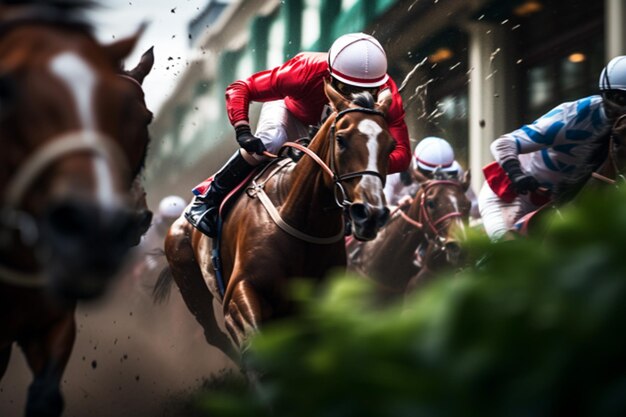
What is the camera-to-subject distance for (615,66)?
267 inches

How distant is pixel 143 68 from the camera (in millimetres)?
4832

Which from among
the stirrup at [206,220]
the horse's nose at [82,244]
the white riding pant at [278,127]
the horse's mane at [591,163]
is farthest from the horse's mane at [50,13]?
the horse's mane at [591,163]

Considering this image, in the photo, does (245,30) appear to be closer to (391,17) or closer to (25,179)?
(391,17)

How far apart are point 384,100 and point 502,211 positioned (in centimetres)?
269

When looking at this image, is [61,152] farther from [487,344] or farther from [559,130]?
[559,130]

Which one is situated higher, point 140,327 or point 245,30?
point 245,30

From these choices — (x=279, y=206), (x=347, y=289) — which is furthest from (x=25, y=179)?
(x=279, y=206)

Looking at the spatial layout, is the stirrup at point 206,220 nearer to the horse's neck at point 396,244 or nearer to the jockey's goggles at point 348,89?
the jockey's goggles at point 348,89

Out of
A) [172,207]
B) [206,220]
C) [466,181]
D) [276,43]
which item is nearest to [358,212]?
[206,220]

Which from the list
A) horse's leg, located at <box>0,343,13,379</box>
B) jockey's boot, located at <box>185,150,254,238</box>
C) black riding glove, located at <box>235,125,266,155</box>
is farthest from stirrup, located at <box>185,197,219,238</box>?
horse's leg, located at <box>0,343,13,379</box>

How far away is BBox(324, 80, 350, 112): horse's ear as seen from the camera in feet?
16.9

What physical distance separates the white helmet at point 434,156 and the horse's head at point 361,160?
5.15 meters

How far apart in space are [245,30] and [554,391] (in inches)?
458

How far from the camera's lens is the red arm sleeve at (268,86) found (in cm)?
571
